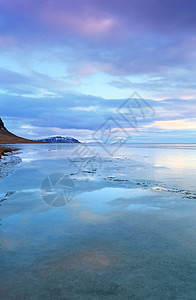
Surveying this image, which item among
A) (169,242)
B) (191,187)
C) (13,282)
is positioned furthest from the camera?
(191,187)

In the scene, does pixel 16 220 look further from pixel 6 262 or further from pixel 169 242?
pixel 169 242

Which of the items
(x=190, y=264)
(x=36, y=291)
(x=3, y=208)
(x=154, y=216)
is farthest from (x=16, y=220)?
(x=190, y=264)

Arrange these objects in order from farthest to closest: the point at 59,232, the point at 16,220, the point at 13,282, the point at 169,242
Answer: the point at 16,220 → the point at 59,232 → the point at 169,242 → the point at 13,282

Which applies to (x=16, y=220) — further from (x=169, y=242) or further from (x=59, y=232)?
(x=169, y=242)

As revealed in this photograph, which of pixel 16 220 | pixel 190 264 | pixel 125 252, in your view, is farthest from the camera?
pixel 16 220

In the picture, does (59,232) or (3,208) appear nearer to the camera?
(59,232)

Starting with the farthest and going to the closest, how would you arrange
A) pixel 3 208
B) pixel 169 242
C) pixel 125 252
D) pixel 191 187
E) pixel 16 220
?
pixel 191 187 < pixel 3 208 < pixel 16 220 < pixel 169 242 < pixel 125 252

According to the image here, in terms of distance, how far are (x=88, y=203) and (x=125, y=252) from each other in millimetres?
4091

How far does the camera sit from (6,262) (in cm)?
432

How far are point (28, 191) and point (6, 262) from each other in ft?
22.2

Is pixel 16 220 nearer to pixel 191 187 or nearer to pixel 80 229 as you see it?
pixel 80 229

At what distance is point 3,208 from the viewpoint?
7.86 metres

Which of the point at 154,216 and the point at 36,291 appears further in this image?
the point at 154,216

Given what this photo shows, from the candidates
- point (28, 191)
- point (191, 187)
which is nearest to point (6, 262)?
point (28, 191)
